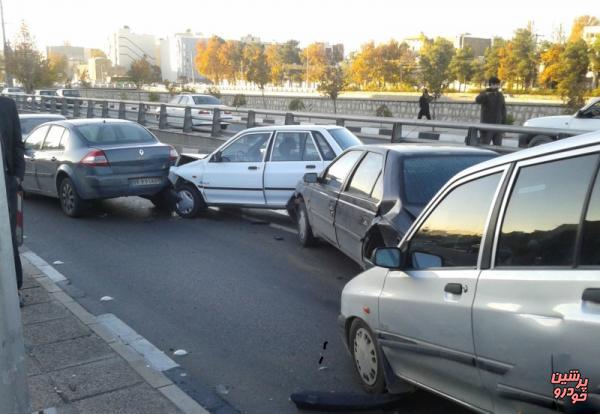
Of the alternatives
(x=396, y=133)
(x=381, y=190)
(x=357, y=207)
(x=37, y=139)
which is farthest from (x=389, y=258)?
(x=396, y=133)

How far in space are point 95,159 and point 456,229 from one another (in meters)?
8.19

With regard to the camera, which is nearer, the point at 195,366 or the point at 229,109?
the point at 195,366

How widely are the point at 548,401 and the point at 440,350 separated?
0.78 metres

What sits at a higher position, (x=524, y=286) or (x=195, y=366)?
(x=524, y=286)

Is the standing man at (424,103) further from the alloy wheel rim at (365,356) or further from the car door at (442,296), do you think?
the car door at (442,296)

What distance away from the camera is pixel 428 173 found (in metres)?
6.35

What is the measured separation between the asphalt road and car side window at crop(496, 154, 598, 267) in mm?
1611

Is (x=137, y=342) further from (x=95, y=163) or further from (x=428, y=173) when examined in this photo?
(x=95, y=163)

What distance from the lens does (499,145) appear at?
1238 centimetres

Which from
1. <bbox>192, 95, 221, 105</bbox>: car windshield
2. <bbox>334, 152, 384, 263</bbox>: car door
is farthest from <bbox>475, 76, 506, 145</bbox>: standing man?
<bbox>192, 95, 221, 105</bbox>: car windshield

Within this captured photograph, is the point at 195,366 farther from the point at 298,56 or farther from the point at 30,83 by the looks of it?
the point at 298,56

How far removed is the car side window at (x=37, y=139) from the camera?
11.9m

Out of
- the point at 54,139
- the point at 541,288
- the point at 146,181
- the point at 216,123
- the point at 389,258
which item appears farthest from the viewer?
the point at 216,123

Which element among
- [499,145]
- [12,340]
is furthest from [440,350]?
[499,145]
